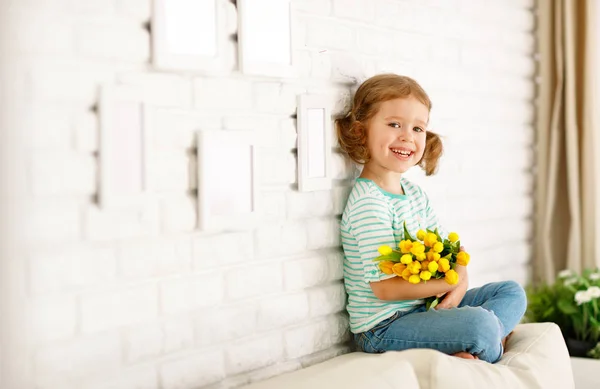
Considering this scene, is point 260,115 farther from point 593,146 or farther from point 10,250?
point 593,146

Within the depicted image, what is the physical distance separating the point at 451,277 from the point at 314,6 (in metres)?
0.83

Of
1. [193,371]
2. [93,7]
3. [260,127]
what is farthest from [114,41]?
[193,371]

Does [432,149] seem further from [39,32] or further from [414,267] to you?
[39,32]

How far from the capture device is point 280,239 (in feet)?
5.94

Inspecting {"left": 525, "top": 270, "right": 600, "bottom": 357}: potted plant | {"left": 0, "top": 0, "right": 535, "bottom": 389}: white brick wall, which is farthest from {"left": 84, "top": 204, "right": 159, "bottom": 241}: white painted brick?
{"left": 525, "top": 270, "right": 600, "bottom": 357}: potted plant

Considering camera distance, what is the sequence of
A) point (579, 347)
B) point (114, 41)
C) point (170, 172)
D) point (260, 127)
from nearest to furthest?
point (114, 41) < point (170, 172) < point (260, 127) < point (579, 347)

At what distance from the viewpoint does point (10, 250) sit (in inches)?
49.6

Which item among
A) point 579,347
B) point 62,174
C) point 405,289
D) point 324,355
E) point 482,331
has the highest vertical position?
point 62,174

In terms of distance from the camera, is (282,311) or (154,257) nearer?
(154,257)

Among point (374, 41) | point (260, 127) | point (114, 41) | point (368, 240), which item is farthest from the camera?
point (374, 41)

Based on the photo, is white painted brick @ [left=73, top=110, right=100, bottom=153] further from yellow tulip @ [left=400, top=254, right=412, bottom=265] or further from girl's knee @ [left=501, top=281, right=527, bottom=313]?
girl's knee @ [left=501, top=281, right=527, bottom=313]

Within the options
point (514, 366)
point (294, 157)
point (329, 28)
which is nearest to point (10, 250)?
point (294, 157)

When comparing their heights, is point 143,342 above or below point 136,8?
below

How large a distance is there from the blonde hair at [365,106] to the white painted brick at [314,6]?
0.79ft
